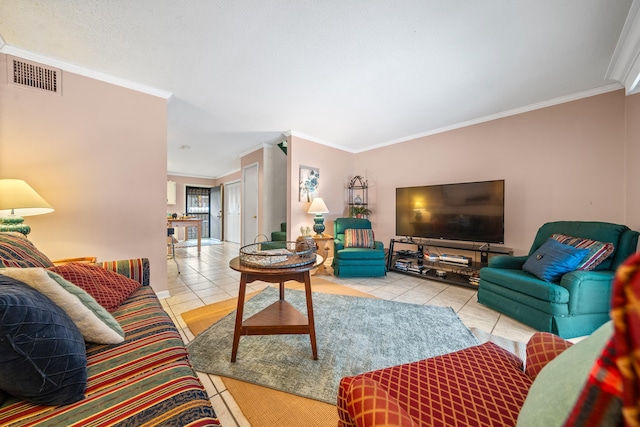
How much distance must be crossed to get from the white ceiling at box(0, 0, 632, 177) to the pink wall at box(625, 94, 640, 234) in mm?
374

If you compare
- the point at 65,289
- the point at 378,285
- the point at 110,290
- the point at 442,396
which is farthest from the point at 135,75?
the point at 378,285

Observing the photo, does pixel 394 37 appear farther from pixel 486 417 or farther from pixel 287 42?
pixel 486 417

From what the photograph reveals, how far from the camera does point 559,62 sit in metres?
2.15

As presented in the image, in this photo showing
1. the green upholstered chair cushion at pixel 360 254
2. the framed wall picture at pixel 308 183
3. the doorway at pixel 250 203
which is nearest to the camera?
the green upholstered chair cushion at pixel 360 254

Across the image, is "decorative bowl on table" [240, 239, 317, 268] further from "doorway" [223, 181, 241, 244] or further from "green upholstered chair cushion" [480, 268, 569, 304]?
"doorway" [223, 181, 241, 244]

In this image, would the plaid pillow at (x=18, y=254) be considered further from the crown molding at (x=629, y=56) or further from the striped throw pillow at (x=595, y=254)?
the crown molding at (x=629, y=56)

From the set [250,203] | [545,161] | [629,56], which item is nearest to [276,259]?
[629,56]

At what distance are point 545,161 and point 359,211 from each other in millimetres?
2710

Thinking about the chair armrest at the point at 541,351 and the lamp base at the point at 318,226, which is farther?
the lamp base at the point at 318,226

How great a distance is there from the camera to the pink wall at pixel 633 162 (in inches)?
88.2

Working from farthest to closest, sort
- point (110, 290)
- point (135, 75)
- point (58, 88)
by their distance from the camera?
point (135, 75), point (58, 88), point (110, 290)

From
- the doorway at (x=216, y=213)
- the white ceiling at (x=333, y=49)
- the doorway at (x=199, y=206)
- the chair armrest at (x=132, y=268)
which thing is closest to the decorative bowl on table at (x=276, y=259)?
the chair armrest at (x=132, y=268)

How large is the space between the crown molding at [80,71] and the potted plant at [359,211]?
11.1 ft

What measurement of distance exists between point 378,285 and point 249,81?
294cm
